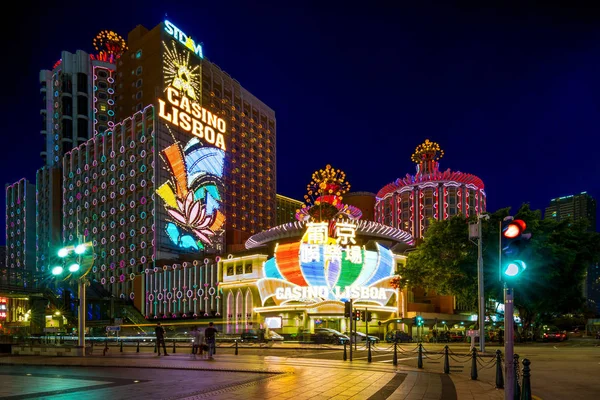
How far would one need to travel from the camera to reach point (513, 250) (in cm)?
1083

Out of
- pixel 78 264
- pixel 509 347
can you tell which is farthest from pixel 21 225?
pixel 509 347

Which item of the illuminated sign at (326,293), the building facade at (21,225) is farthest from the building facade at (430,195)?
the building facade at (21,225)

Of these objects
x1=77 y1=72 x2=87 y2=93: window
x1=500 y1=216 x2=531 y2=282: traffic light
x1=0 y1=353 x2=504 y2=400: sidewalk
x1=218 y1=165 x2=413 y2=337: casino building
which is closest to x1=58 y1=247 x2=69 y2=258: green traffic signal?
x1=0 y1=353 x2=504 y2=400: sidewalk

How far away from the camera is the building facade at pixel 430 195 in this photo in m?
136

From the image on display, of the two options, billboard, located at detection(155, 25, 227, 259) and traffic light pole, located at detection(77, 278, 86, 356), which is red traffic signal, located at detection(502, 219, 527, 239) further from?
billboard, located at detection(155, 25, 227, 259)

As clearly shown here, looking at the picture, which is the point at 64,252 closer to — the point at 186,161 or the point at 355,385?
the point at 355,385

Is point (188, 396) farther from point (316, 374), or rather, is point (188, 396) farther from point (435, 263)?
point (435, 263)

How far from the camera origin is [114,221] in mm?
111938

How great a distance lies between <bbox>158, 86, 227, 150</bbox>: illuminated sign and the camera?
364 feet

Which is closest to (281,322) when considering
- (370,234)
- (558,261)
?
(370,234)

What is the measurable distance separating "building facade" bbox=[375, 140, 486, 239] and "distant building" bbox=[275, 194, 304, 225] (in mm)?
51740

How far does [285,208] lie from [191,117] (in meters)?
79.4

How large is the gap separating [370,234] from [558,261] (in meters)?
35.8

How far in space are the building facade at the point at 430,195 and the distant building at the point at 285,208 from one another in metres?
51.7
